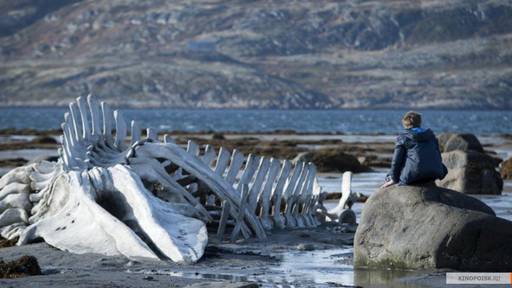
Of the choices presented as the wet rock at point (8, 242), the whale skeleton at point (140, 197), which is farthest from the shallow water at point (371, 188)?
the wet rock at point (8, 242)

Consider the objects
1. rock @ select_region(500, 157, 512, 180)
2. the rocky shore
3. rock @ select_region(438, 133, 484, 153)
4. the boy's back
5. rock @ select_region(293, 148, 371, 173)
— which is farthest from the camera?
rock @ select_region(438, 133, 484, 153)

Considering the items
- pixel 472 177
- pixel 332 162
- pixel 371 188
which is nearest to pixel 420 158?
pixel 472 177

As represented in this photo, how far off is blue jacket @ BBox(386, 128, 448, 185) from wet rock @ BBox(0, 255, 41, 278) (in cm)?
367

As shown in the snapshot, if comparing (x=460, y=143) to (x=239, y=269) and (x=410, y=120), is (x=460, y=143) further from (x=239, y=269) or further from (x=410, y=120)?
(x=239, y=269)

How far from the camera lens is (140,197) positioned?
41.8ft

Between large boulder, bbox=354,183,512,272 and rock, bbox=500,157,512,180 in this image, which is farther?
rock, bbox=500,157,512,180

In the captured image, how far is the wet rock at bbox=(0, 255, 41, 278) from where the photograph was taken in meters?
11.5

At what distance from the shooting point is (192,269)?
1203cm

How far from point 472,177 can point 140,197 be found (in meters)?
13.3

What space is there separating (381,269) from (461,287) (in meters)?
1.47

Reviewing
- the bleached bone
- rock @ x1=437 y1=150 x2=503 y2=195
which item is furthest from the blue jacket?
rock @ x1=437 y1=150 x2=503 y2=195

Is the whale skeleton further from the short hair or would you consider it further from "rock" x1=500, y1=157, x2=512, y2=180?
"rock" x1=500, y1=157, x2=512, y2=180

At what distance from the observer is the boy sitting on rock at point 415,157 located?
41.2 feet

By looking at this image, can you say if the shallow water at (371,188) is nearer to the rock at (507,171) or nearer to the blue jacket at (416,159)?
the rock at (507,171)
